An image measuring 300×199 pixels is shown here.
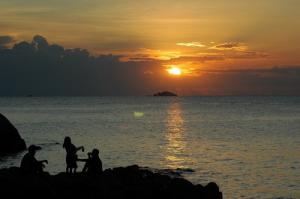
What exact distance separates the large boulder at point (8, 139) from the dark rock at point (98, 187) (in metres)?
29.8

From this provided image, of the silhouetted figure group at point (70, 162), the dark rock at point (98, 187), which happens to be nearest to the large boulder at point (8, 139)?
the silhouetted figure group at point (70, 162)

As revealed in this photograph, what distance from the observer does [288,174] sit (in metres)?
42.1

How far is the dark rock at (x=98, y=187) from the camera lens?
2077 centimetres

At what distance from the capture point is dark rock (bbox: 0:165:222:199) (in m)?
20.8

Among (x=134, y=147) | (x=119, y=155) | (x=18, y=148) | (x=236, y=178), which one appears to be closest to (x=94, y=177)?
(x=236, y=178)

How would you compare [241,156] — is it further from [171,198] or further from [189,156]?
[171,198]

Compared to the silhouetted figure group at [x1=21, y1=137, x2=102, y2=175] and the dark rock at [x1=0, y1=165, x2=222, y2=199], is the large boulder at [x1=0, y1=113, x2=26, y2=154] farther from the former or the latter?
the dark rock at [x1=0, y1=165, x2=222, y2=199]

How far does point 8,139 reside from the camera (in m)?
54.7

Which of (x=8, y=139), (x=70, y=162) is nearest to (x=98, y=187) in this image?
(x=70, y=162)

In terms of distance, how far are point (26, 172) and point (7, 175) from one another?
1.36 meters

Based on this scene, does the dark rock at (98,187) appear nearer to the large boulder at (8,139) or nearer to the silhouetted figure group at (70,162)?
the silhouetted figure group at (70,162)

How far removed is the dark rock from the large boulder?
29.8 m

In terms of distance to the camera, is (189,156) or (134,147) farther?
(134,147)

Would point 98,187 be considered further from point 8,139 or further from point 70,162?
point 8,139
